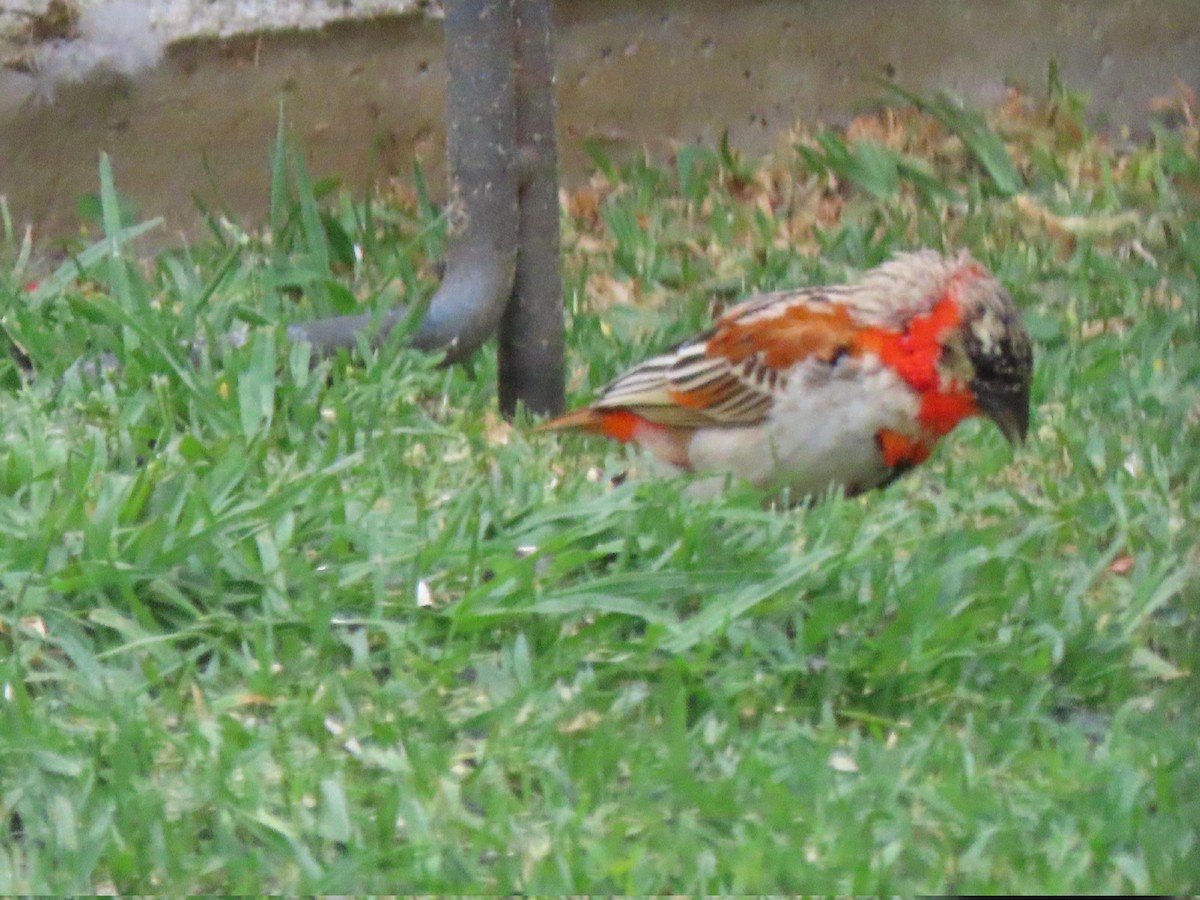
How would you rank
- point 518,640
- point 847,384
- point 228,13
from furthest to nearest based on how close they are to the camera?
point 228,13
point 847,384
point 518,640

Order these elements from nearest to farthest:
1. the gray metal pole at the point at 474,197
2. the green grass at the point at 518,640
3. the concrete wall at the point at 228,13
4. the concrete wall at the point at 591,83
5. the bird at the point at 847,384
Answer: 1. the green grass at the point at 518,640
2. the bird at the point at 847,384
3. the gray metal pole at the point at 474,197
4. the concrete wall at the point at 228,13
5. the concrete wall at the point at 591,83

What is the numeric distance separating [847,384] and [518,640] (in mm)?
1127

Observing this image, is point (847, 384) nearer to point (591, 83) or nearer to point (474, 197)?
point (474, 197)

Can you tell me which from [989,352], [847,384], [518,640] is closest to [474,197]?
[847,384]

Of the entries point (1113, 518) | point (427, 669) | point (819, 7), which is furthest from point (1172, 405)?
point (427, 669)

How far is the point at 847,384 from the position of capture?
4.14 meters

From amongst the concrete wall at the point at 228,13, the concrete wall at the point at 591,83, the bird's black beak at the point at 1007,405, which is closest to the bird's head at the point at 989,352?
the bird's black beak at the point at 1007,405

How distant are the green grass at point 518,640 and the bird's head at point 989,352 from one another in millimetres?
237

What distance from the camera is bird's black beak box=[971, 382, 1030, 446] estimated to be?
4.22 metres

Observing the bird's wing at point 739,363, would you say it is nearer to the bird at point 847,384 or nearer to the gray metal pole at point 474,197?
the bird at point 847,384

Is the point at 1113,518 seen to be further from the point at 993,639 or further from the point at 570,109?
the point at 570,109

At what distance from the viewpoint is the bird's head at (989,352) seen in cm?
418

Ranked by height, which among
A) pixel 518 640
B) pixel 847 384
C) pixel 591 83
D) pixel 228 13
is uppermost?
pixel 228 13

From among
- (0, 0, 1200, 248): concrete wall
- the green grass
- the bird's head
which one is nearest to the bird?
the bird's head
